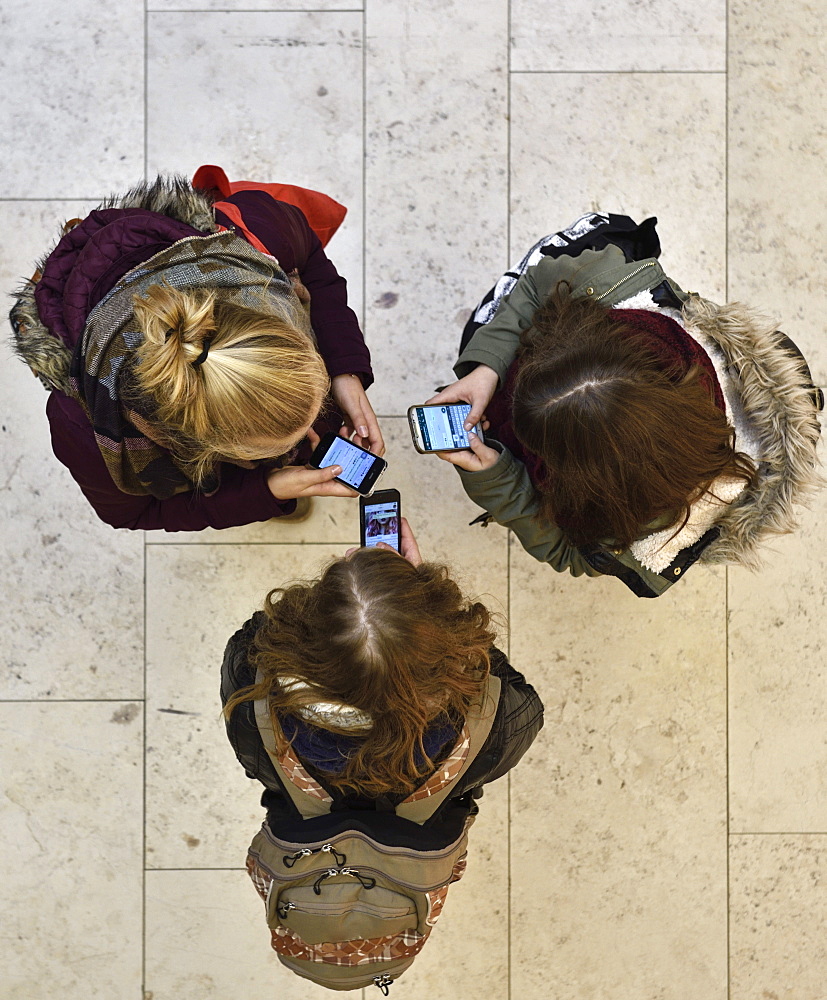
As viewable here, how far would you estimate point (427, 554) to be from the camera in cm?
196

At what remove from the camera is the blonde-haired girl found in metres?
1.05

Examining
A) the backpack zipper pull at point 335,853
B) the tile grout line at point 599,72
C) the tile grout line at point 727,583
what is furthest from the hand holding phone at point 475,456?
the tile grout line at point 599,72

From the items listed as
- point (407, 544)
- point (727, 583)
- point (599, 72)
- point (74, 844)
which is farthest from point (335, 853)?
point (599, 72)

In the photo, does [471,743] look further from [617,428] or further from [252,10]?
[252,10]

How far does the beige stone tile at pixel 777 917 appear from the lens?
199cm

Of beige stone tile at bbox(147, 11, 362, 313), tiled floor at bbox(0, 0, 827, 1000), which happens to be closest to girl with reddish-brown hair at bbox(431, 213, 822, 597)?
tiled floor at bbox(0, 0, 827, 1000)

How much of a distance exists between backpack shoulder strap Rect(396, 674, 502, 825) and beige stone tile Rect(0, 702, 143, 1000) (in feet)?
3.33

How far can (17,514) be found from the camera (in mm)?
1951

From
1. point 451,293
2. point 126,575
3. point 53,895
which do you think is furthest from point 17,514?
point 451,293

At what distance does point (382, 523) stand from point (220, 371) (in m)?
0.65

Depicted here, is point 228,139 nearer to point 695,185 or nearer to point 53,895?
point 695,185

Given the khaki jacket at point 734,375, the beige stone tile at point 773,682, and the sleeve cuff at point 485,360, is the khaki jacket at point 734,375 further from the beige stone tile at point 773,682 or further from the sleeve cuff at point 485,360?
the beige stone tile at point 773,682

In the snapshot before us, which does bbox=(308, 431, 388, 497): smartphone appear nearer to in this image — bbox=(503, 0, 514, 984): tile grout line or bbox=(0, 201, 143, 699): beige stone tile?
bbox=(503, 0, 514, 984): tile grout line

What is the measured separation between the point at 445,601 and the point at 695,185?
4.62 feet
